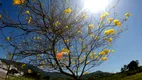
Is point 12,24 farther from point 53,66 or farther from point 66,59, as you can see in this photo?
point 66,59

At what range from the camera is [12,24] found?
5.15 m

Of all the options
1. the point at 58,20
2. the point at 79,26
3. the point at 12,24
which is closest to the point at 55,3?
the point at 58,20

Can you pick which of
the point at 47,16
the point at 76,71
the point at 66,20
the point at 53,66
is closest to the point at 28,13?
the point at 47,16

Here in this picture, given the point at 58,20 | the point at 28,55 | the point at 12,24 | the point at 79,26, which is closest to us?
the point at 12,24

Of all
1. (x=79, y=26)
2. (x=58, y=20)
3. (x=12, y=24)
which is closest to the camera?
(x=12, y=24)

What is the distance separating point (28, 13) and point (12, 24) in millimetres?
1290

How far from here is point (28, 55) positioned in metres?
5.68

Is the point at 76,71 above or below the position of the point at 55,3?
below

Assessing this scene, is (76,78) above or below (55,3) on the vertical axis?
below

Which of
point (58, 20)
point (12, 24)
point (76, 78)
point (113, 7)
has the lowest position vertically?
point (76, 78)

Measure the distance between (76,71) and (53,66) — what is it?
83 centimetres

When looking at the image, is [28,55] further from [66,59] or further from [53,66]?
[66,59]

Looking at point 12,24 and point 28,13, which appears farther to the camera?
point 28,13

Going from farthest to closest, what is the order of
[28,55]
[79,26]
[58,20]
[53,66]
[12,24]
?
[79,26], [53,66], [58,20], [28,55], [12,24]
